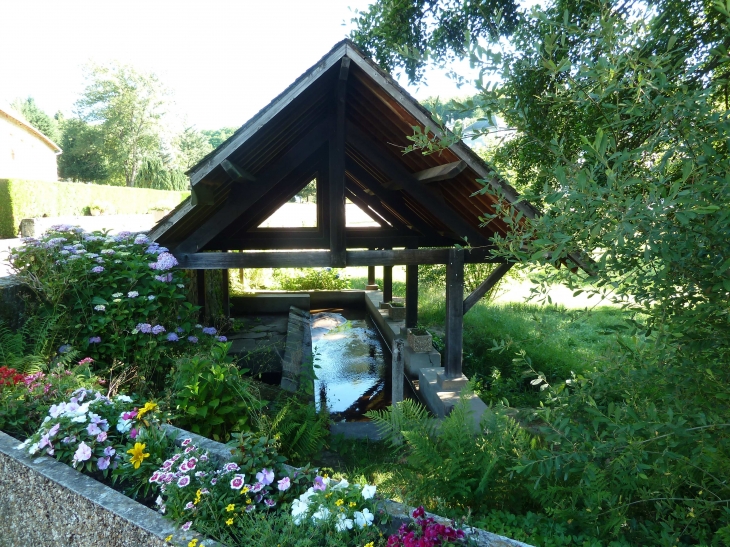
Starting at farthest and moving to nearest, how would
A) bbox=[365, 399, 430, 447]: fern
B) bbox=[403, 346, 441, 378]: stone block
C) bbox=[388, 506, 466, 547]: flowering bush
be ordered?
bbox=[403, 346, 441, 378]: stone block, bbox=[365, 399, 430, 447]: fern, bbox=[388, 506, 466, 547]: flowering bush

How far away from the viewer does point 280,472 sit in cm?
268

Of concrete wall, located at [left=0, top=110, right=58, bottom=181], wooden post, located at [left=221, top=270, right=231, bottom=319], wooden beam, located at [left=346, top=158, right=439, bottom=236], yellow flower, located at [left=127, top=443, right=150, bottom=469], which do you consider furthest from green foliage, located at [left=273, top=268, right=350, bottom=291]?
concrete wall, located at [left=0, top=110, right=58, bottom=181]

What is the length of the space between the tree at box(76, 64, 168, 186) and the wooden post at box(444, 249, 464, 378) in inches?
1824

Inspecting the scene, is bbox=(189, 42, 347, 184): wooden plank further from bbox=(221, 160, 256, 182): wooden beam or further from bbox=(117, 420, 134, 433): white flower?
bbox=(117, 420, 134, 433): white flower

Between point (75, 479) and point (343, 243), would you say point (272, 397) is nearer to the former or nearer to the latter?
point (343, 243)

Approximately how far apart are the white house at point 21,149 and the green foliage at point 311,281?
21.2 metres

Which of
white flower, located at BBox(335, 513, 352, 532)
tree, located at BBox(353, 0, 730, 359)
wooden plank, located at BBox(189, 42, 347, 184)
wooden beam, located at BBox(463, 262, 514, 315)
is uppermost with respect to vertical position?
wooden plank, located at BBox(189, 42, 347, 184)

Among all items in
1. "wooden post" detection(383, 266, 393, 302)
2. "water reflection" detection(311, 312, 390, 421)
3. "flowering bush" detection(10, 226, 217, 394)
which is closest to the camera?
"flowering bush" detection(10, 226, 217, 394)

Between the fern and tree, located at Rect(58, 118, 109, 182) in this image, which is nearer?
the fern

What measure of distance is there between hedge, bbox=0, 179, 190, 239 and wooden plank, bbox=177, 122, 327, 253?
13.5m

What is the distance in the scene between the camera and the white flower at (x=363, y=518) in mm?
2244

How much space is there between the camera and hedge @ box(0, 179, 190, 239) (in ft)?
52.2

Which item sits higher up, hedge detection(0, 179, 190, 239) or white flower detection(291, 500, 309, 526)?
hedge detection(0, 179, 190, 239)

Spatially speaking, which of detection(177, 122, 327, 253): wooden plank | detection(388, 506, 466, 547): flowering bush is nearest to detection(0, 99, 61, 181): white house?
detection(177, 122, 327, 253): wooden plank
